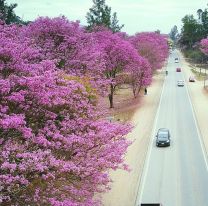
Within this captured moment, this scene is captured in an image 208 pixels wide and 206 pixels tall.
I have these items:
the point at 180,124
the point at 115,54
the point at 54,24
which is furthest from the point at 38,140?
the point at 115,54

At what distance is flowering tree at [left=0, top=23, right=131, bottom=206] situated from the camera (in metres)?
13.6

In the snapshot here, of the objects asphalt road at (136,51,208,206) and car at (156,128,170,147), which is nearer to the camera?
asphalt road at (136,51,208,206)

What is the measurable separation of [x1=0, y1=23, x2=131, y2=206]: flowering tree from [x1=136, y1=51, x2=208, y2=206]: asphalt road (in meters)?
9.07

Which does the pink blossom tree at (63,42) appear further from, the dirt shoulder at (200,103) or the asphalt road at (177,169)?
the dirt shoulder at (200,103)

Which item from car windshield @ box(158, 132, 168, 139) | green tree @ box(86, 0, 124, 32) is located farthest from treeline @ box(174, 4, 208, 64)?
car windshield @ box(158, 132, 168, 139)

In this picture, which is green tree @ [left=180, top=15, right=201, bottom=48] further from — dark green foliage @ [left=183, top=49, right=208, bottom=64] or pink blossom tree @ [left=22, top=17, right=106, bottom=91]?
pink blossom tree @ [left=22, top=17, right=106, bottom=91]

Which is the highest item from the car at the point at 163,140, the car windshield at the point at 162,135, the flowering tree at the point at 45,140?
the flowering tree at the point at 45,140

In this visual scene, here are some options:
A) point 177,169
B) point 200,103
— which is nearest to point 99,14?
point 200,103

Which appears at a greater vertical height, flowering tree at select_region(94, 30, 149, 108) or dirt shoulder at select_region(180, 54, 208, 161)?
flowering tree at select_region(94, 30, 149, 108)

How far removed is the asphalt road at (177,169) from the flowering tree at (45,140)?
9067 millimetres

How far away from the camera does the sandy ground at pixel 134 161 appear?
25.8 m

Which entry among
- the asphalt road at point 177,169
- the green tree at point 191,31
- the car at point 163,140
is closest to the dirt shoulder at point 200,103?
the asphalt road at point 177,169

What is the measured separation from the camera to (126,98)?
63750 mm

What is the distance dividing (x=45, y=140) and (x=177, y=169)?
17.8m
